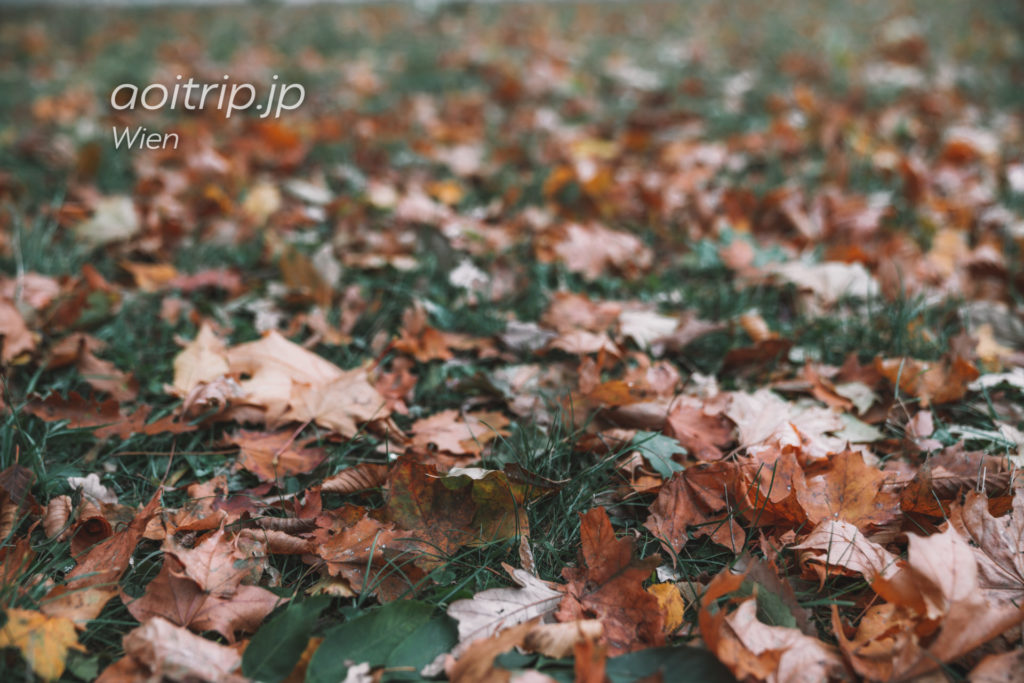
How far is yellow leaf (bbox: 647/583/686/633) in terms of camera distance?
1.06 m

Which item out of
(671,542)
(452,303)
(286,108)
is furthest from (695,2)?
(671,542)

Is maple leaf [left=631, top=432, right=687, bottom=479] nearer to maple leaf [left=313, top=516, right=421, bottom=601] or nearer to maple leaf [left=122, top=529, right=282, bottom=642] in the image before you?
maple leaf [left=313, top=516, right=421, bottom=601]

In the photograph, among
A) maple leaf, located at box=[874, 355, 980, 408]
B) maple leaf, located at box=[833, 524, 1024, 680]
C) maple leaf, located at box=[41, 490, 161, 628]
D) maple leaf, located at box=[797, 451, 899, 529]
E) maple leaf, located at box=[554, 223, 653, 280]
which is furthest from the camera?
maple leaf, located at box=[554, 223, 653, 280]

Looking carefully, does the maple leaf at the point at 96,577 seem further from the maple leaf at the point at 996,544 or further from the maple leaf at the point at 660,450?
the maple leaf at the point at 996,544

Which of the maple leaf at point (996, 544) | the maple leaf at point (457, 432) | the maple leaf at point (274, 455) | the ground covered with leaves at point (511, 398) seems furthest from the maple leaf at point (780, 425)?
the maple leaf at point (274, 455)

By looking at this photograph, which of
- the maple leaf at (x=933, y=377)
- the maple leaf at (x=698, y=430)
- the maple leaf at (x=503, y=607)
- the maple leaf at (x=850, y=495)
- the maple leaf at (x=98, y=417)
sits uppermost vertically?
the maple leaf at (x=933, y=377)

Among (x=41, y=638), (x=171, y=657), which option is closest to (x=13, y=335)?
(x=41, y=638)

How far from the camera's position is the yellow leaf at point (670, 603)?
106 centimetres

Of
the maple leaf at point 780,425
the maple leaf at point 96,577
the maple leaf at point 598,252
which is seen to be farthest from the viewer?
the maple leaf at point 598,252

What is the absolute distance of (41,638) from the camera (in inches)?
38.5

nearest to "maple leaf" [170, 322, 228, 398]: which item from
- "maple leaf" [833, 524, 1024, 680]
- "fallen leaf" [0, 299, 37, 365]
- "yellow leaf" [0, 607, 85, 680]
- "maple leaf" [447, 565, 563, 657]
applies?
"fallen leaf" [0, 299, 37, 365]

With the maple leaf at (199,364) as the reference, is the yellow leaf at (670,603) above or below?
above

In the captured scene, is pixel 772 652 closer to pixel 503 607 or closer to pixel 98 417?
pixel 503 607

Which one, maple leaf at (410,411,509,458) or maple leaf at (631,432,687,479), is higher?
maple leaf at (631,432,687,479)
